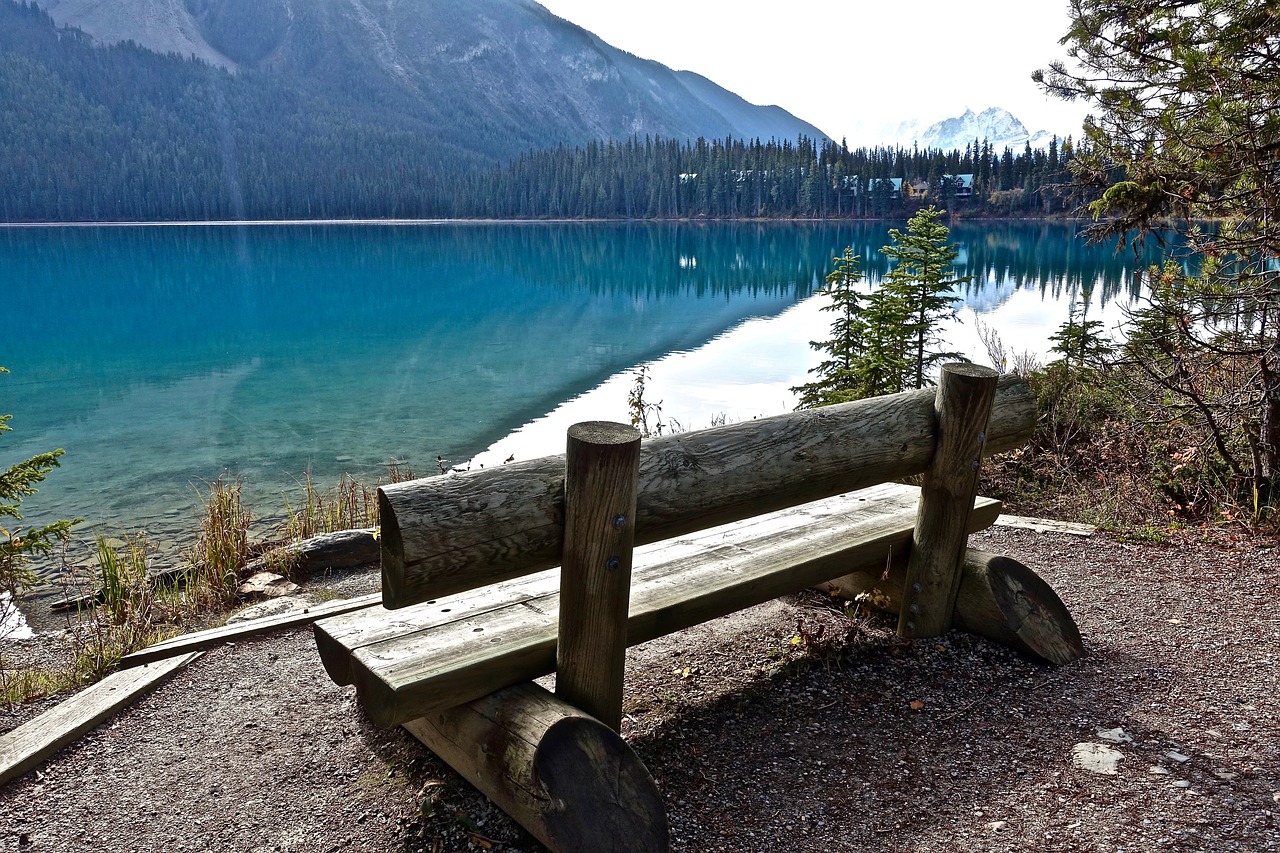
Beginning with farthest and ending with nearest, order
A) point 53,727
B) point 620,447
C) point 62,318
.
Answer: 1. point 62,318
2. point 53,727
3. point 620,447

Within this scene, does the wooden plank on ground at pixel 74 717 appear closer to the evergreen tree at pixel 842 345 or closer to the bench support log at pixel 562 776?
the bench support log at pixel 562 776

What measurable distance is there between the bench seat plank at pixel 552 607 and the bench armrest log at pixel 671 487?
1.29ft

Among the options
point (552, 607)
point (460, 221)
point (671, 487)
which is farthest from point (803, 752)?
point (460, 221)

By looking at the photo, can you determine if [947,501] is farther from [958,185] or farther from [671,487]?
[958,185]

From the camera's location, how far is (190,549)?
8.61 metres

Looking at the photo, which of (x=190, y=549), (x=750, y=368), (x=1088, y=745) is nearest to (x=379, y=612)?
(x=1088, y=745)

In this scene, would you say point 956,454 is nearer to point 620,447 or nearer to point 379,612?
point 620,447

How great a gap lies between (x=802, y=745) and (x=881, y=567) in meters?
1.22

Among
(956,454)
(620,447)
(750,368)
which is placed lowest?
(750,368)

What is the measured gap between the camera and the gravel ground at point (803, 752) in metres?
3.22

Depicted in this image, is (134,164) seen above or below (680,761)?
above

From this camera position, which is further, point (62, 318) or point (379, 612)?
point (62, 318)

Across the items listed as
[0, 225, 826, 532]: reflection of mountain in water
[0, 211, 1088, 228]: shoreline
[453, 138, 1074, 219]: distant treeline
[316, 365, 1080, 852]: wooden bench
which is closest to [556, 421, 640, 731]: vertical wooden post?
[316, 365, 1080, 852]: wooden bench

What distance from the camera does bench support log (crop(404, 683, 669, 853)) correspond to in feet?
9.48
